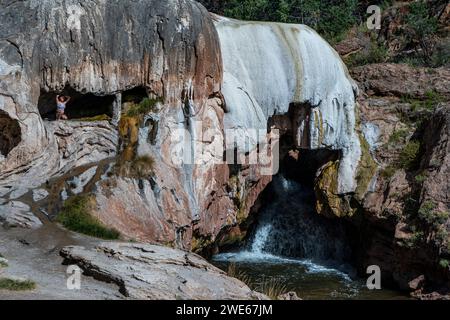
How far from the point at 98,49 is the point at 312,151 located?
906cm

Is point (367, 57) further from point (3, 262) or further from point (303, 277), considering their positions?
point (3, 262)

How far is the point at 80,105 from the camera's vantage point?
18547mm

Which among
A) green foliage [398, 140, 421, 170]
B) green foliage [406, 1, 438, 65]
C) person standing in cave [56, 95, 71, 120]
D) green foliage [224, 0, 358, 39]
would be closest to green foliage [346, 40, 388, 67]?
green foliage [406, 1, 438, 65]

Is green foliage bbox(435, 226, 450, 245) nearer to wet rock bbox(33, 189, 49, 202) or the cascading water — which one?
the cascading water

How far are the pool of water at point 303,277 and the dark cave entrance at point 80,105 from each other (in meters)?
5.67

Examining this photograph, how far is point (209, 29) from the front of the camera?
1792cm

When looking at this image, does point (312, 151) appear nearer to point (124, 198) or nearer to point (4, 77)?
point (124, 198)

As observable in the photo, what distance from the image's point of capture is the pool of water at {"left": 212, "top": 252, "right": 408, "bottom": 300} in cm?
1705

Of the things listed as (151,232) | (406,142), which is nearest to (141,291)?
(151,232)

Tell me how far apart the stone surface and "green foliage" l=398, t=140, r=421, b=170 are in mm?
9660

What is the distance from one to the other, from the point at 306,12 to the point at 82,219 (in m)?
20.1

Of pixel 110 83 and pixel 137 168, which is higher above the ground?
pixel 110 83

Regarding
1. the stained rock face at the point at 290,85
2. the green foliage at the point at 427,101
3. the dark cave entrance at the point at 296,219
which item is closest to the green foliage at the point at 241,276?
the dark cave entrance at the point at 296,219

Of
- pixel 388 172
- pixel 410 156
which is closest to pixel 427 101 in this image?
pixel 410 156
